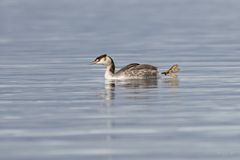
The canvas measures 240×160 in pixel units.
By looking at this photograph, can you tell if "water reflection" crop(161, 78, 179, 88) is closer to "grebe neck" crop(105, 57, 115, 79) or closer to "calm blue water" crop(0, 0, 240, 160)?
"calm blue water" crop(0, 0, 240, 160)

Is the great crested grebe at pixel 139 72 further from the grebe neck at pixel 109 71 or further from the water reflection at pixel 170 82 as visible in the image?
the water reflection at pixel 170 82

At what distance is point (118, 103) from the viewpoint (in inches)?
749

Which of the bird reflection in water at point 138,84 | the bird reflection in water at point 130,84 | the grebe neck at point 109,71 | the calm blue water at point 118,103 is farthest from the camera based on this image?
the grebe neck at point 109,71

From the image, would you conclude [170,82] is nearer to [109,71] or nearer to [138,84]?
[138,84]

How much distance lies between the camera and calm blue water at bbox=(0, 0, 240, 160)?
560 inches

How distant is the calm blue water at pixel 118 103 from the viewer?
46.6 feet

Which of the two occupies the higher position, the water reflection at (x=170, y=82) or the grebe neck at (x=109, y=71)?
the grebe neck at (x=109, y=71)

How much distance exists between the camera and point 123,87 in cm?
2256

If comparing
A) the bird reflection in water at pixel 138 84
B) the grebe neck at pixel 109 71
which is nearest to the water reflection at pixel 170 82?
the bird reflection in water at pixel 138 84

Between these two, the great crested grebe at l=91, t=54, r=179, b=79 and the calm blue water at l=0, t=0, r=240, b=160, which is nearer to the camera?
the calm blue water at l=0, t=0, r=240, b=160

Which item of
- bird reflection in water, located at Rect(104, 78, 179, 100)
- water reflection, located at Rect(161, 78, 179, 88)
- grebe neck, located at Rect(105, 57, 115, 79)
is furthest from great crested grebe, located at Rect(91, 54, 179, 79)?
water reflection, located at Rect(161, 78, 179, 88)

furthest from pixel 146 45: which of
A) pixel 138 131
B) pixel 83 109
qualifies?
pixel 138 131

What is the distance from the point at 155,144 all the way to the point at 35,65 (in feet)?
43.9

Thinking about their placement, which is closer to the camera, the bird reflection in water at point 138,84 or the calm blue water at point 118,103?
the calm blue water at point 118,103
